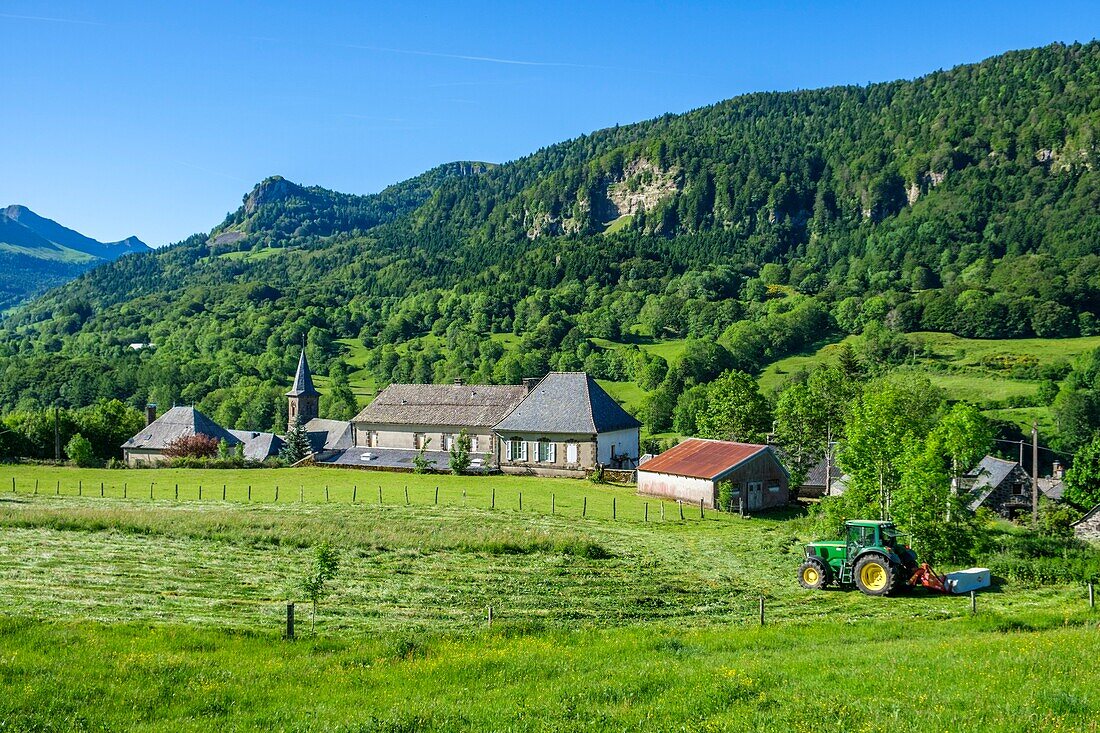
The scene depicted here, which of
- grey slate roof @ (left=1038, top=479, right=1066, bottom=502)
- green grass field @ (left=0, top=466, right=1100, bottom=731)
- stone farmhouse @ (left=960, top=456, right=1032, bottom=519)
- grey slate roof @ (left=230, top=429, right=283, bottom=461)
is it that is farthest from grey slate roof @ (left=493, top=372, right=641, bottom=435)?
grey slate roof @ (left=1038, top=479, right=1066, bottom=502)

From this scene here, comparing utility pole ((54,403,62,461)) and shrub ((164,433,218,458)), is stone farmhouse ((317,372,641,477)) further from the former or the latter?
utility pole ((54,403,62,461))

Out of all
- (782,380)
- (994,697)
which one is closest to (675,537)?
(994,697)

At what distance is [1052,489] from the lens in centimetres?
6488

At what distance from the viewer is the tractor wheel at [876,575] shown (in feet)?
81.4

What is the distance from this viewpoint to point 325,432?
9119 cm

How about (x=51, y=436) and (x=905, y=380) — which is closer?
(x=51, y=436)

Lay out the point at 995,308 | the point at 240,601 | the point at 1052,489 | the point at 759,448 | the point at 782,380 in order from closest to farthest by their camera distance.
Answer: the point at 240,601 < the point at 759,448 < the point at 1052,489 < the point at 782,380 < the point at 995,308

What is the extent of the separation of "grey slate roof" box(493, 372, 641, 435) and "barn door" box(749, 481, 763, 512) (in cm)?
1382

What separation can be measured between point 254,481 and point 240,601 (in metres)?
36.4

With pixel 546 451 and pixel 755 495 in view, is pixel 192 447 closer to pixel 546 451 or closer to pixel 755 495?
pixel 546 451

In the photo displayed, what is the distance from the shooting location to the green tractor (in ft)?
82.1

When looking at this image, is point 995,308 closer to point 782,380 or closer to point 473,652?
point 782,380

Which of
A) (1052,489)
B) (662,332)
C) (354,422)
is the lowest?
(1052,489)

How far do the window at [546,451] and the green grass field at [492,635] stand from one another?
2056 cm
